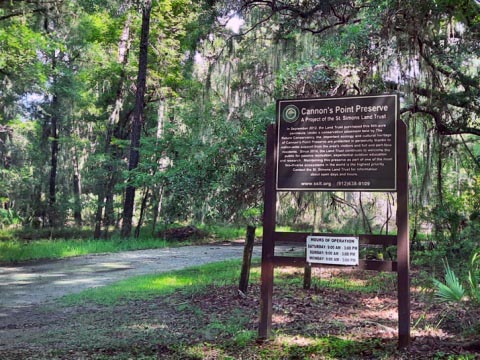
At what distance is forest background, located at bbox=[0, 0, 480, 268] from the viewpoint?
805 centimetres

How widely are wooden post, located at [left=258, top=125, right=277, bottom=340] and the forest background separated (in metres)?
2.93

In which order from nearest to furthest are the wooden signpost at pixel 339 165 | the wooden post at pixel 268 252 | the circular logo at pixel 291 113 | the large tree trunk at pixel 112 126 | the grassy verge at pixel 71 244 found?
the wooden signpost at pixel 339 165
the wooden post at pixel 268 252
the circular logo at pixel 291 113
the grassy verge at pixel 71 244
the large tree trunk at pixel 112 126

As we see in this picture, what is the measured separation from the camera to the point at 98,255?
15.9 metres

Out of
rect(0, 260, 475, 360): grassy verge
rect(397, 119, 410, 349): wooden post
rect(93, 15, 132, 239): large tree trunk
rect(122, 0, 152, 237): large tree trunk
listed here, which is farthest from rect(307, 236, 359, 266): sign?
rect(93, 15, 132, 239): large tree trunk

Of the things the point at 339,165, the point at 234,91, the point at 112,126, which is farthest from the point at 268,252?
the point at 112,126

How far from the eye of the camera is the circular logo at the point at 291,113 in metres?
4.94

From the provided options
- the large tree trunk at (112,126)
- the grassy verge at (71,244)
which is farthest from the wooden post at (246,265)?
the large tree trunk at (112,126)

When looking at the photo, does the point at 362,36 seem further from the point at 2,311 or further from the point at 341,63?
the point at 2,311

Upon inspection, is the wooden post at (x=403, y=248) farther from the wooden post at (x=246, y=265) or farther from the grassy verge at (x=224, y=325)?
the wooden post at (x=246, y=265)

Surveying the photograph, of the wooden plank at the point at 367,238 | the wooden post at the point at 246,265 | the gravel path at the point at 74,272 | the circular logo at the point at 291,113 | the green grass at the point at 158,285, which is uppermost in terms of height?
the circular logo at the point at 291,113

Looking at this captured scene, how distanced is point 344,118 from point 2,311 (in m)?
6.31

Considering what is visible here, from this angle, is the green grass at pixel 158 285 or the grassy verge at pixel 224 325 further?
the green grass at pixel 158 285

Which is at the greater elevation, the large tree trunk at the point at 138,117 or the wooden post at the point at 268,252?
the large tree trunk at the point at 138,117

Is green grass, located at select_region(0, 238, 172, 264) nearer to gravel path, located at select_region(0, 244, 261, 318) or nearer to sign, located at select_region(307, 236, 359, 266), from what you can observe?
gravel path, located at select_region(0, 244, 261, 318)
